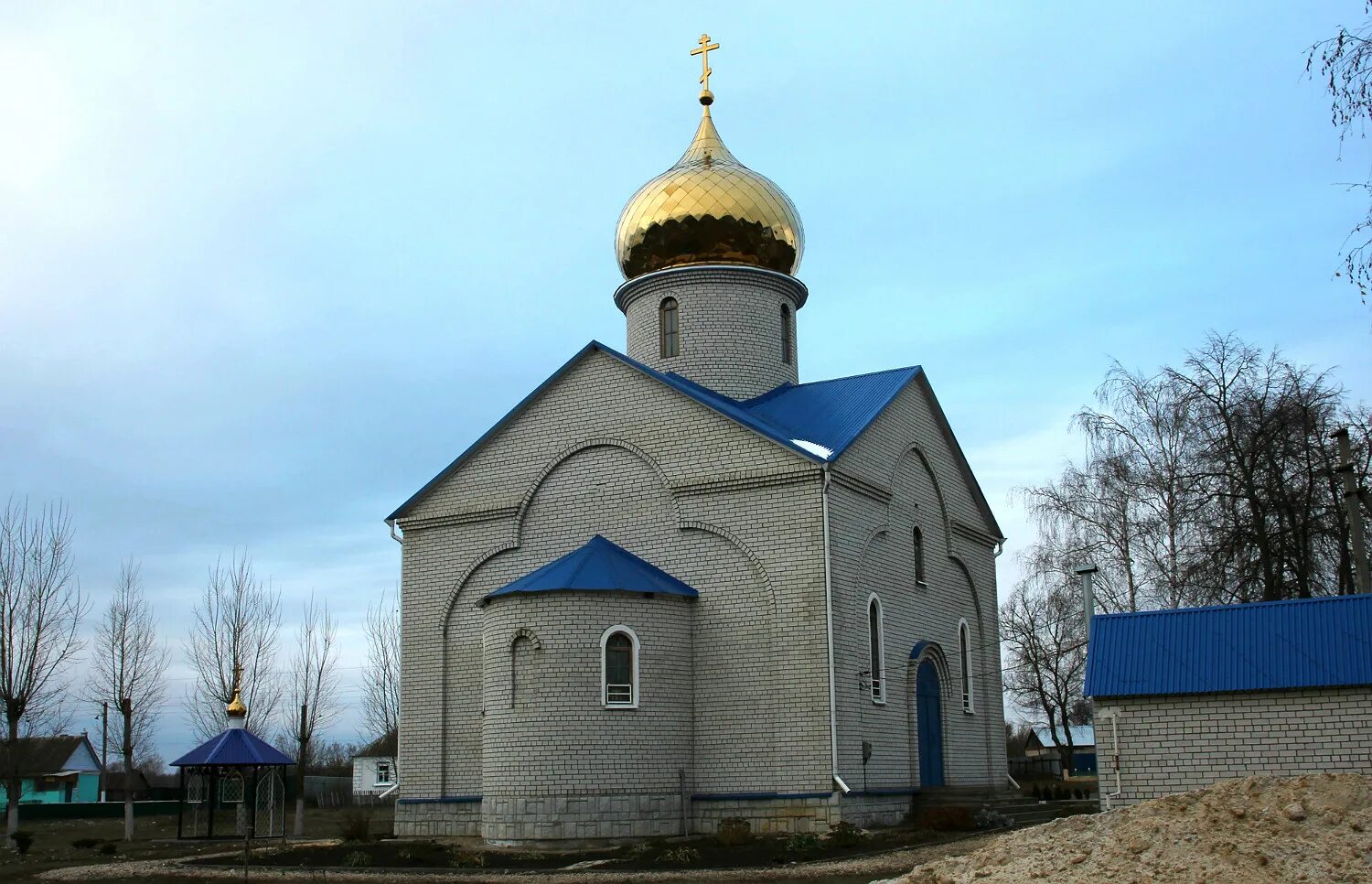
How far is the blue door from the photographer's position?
1756 cm

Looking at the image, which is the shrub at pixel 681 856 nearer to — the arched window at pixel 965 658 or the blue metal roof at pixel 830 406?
the blue metal roof at pixel 830 406

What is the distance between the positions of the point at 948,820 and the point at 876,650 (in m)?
2.30

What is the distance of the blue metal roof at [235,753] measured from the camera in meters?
18.4

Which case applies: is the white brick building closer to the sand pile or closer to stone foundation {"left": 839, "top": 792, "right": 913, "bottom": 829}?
the sand pile

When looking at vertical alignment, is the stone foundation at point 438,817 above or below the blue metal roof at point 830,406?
below

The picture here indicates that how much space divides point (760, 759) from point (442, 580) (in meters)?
5.63

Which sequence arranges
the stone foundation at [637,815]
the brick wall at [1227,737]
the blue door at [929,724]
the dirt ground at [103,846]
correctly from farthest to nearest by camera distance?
the blue door at [929,724] < the dirt ground at [103,846] < the stone foundation at [637,815] < the brick wall at [1227,737]

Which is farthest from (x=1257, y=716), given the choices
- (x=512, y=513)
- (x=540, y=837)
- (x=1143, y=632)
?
(x=512, y=513)

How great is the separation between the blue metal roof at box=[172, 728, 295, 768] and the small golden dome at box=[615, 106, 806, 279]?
29.6ft

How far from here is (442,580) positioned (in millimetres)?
18609

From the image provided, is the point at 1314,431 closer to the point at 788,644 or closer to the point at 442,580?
the point at 788,644

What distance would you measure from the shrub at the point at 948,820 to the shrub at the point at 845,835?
1.07 metres

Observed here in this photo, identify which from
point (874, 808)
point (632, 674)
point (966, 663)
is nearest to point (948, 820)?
point (874, 808)

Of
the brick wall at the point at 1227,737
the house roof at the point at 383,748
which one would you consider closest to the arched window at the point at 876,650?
the brick wall at the point at 1227,737
